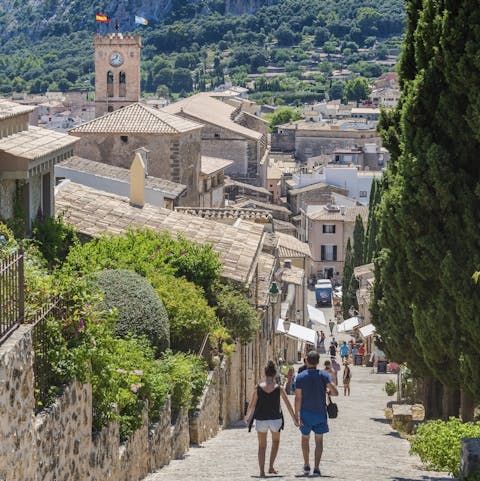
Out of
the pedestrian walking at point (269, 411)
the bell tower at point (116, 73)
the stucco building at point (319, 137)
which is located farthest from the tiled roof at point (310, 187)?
the pedestrian walking at point (269, 411)

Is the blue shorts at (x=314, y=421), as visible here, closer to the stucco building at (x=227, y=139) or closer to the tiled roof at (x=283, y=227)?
the stucco building at (x=227, y=139)

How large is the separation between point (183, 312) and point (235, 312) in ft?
12.2

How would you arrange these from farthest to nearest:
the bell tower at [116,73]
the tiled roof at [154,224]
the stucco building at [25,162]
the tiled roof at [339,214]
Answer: the tiled roof at [339,214] → the bell tower at [116,73] → the tiled roof at [154,224] → the stucco building at [25,162]

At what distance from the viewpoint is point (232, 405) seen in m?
27.5

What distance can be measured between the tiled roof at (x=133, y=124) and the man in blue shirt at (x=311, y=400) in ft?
130

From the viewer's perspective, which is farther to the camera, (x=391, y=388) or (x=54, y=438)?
(x=391, y=388)

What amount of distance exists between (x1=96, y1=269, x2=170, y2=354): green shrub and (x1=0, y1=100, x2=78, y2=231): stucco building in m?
2.70

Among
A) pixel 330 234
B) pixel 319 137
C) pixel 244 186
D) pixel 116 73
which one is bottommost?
pixel 330 234

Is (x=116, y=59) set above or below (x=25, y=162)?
below

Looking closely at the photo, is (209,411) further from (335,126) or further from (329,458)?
(335,126)

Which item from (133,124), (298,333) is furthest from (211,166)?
(298,333)

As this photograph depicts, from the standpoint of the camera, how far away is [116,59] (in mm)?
92188

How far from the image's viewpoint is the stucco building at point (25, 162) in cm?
2010

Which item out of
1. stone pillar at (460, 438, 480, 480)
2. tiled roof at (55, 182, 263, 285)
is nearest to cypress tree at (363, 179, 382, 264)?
tiled roof at (55, 182, 263, 285)
